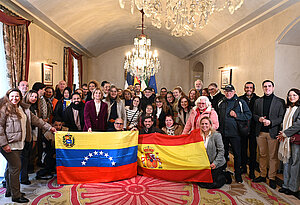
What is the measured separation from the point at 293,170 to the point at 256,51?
9.58 feet

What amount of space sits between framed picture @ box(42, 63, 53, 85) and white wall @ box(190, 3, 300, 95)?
201 inches

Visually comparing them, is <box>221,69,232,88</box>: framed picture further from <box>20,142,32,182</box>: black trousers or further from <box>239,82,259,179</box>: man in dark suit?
<box>20,142,32,182</box>: black trousers

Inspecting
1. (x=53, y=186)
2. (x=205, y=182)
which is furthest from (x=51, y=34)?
(x=205, y=182)

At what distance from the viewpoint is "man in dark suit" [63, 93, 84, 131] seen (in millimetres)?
3889

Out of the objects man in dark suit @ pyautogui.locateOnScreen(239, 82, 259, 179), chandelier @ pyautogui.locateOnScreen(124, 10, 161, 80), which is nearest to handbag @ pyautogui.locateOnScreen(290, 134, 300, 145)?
man in dark suit @ pyautogui.locateOnScreen(239, 82, 259, 179)

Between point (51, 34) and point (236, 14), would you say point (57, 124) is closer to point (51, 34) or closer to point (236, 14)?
point (51, 34)

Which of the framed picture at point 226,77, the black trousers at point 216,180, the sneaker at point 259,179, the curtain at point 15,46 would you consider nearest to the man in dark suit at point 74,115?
the curtain at point 15,46

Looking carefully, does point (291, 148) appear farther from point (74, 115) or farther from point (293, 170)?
point (74, 115)

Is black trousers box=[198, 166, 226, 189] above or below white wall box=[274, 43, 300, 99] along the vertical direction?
below

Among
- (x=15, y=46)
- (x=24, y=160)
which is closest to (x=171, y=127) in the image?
(x=24, y=160)

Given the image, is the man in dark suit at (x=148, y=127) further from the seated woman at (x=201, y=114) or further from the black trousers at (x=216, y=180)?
the black trousers at (x=216, y=180)

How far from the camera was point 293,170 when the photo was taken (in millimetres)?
2945

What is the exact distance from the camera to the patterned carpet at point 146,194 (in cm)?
279

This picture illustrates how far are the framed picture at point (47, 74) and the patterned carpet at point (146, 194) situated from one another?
2.90 m
